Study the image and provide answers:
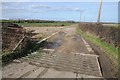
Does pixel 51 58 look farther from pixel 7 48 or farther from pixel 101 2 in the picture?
pixel 101 2

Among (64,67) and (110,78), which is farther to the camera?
(64,67)

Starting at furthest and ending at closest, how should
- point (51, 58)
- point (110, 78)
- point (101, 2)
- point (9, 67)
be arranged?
1. point (101, 2)
2. point (51, 58)
3. point (9, 67)
4. point (110, 78)

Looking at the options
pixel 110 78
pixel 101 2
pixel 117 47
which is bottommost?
pixel 110 78

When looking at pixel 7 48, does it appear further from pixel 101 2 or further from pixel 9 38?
pixel 101 2

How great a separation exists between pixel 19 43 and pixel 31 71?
488 centimetres

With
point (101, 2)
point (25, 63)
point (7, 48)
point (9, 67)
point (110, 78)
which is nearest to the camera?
point (110, 78)

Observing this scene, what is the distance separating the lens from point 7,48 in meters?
14.4

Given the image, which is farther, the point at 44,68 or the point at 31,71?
the point at 44,68

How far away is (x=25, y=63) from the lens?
38.1 feet

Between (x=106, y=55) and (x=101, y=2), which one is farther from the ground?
(x=101, y=2)

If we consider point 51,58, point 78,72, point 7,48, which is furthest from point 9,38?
point 78,72

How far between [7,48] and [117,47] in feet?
26.2

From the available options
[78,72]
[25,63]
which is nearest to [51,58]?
[25,63]

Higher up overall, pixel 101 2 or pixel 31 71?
pixel 101 2
